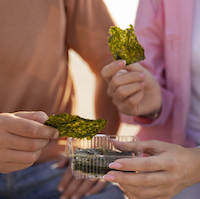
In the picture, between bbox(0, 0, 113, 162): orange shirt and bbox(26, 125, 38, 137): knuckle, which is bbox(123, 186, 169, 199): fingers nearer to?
bbox(26, 125, 38, 137): knuckle

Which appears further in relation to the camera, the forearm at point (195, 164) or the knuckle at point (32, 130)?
the forearm at point (195, 164)

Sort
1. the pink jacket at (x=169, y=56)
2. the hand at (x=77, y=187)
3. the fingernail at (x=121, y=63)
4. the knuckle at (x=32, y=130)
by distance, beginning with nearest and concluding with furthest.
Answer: the knuckle at (x=32, y=130) < the fingernail at (x=121, y=63) < the hand at (x=77, y=187) < the pink jacket at (x=169, y=56)

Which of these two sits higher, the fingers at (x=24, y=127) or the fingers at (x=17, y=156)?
the fingers at (x=24, y=127)

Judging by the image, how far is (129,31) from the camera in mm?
1233

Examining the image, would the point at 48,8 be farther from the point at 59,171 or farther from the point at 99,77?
the point at 59,171

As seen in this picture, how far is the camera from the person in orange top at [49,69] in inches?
53.6

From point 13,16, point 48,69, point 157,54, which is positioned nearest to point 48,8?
point 13,16

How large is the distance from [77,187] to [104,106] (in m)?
0.45

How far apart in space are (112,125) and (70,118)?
0.58 meters

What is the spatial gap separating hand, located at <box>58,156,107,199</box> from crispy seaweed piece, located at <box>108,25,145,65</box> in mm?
540

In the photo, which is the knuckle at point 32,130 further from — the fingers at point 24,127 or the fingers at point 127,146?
the fingers at point 127,146

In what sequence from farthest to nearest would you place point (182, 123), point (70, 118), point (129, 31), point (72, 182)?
point (182, 123), point (72, 182), point (129, 31), point (70, 118)

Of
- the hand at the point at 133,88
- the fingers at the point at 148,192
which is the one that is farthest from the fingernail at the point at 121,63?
the fingers at the point at 148,192

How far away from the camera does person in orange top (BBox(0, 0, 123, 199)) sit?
1360 millimetres
